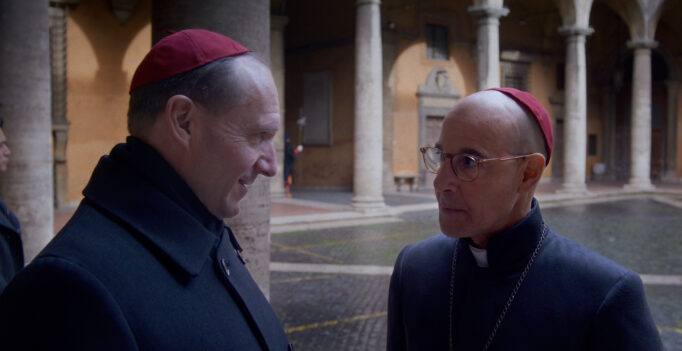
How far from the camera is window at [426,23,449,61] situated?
2017 centimetres

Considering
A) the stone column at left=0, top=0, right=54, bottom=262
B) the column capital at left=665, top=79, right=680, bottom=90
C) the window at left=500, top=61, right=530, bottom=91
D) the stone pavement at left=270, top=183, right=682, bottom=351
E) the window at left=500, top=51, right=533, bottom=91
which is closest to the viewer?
the stone pavement at left=270, top=183, right=682, bottom=351

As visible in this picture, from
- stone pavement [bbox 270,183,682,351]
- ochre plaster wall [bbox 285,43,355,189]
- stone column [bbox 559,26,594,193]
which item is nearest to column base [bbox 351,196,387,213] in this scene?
stone pavement [bbox 270,183,682,351]

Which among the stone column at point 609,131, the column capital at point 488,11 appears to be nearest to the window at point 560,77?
the stone column at point 609,131

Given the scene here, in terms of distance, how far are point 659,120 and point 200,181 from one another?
27986 millimetres

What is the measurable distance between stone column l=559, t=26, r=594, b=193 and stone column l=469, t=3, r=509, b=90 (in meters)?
3.96

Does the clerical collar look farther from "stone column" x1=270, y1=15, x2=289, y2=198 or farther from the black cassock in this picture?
"stone column" x1=270, y1=15, x2=289, y2=198

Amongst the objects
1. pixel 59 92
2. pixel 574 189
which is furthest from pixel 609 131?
pixel 59 92

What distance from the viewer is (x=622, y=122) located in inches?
1031

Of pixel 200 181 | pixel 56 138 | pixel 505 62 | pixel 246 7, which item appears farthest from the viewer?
pixel 505 62

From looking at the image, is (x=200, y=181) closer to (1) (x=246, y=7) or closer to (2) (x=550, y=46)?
(1) (x=246, y=7)

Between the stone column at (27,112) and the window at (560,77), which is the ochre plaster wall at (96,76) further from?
the window at (560,77)

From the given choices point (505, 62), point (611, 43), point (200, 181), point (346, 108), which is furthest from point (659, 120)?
point (200, 181)

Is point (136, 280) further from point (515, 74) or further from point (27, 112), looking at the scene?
point (515, 74)

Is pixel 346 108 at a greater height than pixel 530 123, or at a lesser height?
greater
